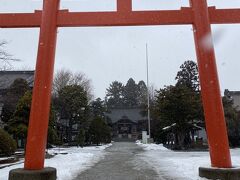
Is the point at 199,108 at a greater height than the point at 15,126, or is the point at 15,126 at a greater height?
the point at 199,108

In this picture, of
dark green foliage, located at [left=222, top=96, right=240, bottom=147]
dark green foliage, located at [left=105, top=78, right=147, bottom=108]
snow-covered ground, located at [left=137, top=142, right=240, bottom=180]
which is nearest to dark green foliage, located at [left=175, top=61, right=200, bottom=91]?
dark green foliage, located at [left=222, top=96, right=240, bottom=147]

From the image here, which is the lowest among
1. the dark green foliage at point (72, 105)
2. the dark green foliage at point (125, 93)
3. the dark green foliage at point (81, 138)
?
the dark green foliage at point (81, 138)

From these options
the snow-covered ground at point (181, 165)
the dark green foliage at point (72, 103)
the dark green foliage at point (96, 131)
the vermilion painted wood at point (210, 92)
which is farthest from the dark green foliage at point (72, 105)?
the vermilion painted wood at point (210, 92)

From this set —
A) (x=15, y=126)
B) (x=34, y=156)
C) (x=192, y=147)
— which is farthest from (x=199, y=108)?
(x=34, y=156)

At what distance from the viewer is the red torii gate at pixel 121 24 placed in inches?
405

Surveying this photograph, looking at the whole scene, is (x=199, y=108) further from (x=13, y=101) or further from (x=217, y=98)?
(x=217, y=98)

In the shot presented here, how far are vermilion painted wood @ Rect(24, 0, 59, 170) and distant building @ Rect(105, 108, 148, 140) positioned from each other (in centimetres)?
6491

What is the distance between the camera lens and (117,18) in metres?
10.9

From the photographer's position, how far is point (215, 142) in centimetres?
1034

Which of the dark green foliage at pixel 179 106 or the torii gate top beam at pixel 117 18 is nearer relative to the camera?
the torii gate top beam at pixel 117 18

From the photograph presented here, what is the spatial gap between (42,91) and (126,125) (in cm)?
7139

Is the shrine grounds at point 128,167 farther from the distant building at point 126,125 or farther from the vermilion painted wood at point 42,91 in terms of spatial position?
the distant building at point 126,125

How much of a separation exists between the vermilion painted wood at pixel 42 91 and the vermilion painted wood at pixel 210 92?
4.35 m

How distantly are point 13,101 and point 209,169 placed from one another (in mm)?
23875
